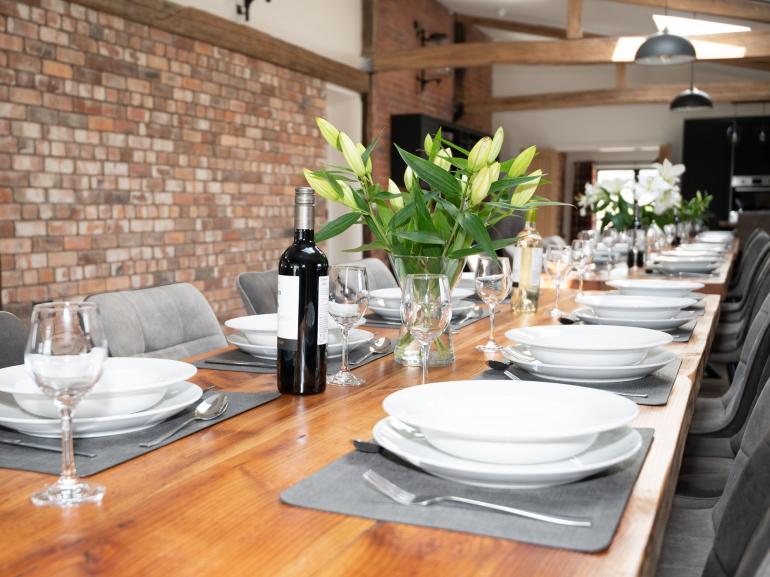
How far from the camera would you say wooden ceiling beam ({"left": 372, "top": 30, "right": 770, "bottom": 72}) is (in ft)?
25.6

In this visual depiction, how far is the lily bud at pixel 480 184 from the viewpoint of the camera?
152cm

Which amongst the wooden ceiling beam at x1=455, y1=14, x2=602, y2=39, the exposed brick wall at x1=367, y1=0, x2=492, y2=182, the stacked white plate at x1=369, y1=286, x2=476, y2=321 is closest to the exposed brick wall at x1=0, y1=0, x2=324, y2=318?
the exposed brick wall at x1=367, y1=0, x2=492, y2=182

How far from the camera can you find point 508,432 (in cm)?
83

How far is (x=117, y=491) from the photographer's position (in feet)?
2.81

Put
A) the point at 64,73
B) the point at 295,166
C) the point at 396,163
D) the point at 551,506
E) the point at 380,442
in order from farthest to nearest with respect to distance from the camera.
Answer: the point at 396,163 → the point at 295,166 → the point at 64,73 → the point at 380,442 → the point at 551,506

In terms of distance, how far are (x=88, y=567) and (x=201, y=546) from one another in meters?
0.09

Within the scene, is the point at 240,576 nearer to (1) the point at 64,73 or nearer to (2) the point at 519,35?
(1) the point at 64,73

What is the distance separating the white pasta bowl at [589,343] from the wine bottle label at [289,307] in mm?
407

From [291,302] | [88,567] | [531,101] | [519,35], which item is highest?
[519,35]

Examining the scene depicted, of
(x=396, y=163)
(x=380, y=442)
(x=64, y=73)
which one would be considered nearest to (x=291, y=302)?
(x=380, y=442)

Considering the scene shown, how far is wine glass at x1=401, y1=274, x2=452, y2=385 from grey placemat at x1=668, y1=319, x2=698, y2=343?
0.75 m

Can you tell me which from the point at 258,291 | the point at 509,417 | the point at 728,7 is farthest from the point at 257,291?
the point at 728,7

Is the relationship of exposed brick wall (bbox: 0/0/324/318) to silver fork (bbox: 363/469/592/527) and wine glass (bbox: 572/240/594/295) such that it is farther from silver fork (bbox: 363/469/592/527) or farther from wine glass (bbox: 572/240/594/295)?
silver fork (bbox: 363/469/592/527)

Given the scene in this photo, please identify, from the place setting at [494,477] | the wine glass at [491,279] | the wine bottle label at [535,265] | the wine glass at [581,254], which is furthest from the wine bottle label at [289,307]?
the wine glass at [581,254]
